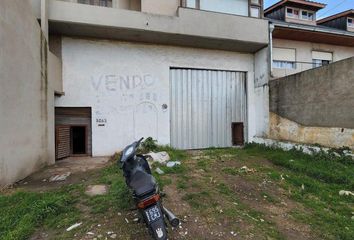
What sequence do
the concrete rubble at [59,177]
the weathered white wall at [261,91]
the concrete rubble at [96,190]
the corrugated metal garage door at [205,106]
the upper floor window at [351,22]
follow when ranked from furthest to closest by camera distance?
the upper floor window at [351,22]
the weathered white wall at [261,91]
the corrugated metal garage door at [205,106]
the concrete rubble at [59,177]
the concrete rubble at [96,190]

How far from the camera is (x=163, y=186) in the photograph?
490 centimetres

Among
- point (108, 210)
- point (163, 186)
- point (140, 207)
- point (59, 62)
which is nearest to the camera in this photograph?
point (140, 207)

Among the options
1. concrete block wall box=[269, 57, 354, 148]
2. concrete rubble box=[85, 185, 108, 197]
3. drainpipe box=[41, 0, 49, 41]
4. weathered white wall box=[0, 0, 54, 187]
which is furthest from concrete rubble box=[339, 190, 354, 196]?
drainpipe box=[41, 0, 49, 41]

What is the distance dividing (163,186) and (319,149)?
532cm

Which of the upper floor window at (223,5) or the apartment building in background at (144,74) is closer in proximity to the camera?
the apartment building in background at (144,74)

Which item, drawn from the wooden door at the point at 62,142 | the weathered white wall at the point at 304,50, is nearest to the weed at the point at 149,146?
the wooden door at the point at 62,142

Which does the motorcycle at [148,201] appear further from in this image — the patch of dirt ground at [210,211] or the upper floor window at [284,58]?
the upper floor window at [284,58]

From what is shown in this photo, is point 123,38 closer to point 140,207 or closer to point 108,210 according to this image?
point 108,210

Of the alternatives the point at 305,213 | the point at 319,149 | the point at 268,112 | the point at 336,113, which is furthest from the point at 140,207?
the point at 268,112

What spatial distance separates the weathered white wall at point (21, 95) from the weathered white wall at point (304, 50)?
9.21 m

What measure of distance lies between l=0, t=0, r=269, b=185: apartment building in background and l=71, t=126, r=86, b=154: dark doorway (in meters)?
0.04

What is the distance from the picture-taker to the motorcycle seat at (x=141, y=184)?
280cm

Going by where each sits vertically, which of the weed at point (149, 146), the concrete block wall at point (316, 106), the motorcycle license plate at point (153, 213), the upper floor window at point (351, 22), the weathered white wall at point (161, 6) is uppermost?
the upper floor window at point (351, 22)

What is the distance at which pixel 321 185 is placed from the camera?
5348mm
